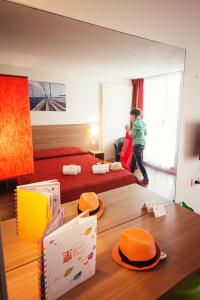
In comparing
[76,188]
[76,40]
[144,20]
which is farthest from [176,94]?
[76,188]

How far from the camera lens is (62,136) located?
134 centimetres

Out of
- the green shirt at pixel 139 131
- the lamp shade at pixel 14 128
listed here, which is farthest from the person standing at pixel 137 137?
the lamp shade at pixel 14 128

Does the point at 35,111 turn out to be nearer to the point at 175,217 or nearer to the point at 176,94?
the point at 175,217

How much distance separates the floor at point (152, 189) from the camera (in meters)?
1.11

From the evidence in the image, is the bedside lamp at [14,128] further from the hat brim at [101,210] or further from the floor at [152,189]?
the hat brim at [101,210]

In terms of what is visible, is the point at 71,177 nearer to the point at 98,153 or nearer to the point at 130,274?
the point at 98,153

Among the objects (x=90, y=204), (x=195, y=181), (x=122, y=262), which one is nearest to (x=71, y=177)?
(x=90, y=204)

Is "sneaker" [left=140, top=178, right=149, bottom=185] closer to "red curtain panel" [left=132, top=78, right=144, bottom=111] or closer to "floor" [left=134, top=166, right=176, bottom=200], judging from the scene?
"floor" [left=134, top=166, right=176, bottom=200]

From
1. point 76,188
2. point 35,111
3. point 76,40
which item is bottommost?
point 76,188

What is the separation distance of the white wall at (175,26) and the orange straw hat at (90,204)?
1.09 m

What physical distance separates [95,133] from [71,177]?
0.36 meters

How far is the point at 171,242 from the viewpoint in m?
1.10

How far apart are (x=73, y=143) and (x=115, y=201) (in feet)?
1.69

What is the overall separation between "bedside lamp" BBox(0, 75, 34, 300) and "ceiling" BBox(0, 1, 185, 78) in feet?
1.47
